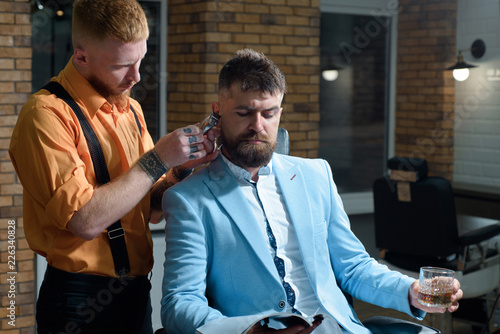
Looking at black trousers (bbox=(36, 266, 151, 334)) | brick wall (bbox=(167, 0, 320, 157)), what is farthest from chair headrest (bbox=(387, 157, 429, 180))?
black trousers (bbox=(36, 266, 151, 334))

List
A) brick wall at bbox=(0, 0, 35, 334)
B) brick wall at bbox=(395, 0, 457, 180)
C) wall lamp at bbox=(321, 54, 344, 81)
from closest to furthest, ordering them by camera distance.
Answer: brick wall at bbox=(0, 0, 35, 334), wall lamp at bbox=(321, 54, 344, 81), brick wall at bbox=(395, 0, 457, 180)

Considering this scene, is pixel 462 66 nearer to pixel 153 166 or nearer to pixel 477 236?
pixel 477 236

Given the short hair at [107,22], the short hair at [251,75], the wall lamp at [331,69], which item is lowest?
the short hair at [251,75]

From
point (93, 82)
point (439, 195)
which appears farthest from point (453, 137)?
point (93, 82)

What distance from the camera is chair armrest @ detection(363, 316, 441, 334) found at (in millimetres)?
1984

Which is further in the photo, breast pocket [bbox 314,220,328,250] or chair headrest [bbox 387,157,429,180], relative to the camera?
chair headrest [bbox 387,157,429,180]

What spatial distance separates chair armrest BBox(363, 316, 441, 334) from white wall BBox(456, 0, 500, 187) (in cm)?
370

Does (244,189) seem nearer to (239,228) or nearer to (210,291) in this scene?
(239,228)

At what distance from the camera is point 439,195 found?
12.9 ft

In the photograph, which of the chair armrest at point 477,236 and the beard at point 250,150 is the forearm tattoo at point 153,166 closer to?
the beard at point 250,150

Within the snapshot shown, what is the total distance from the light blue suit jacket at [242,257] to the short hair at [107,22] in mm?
552

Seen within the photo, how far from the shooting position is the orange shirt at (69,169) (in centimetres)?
174

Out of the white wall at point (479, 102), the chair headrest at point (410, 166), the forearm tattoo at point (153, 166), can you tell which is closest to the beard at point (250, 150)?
the forearm tattoo at point (153, 166)

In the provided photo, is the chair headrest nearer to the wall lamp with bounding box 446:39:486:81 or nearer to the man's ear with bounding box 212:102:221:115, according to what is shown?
the wall lamp with bounding box 446:39:486:81
